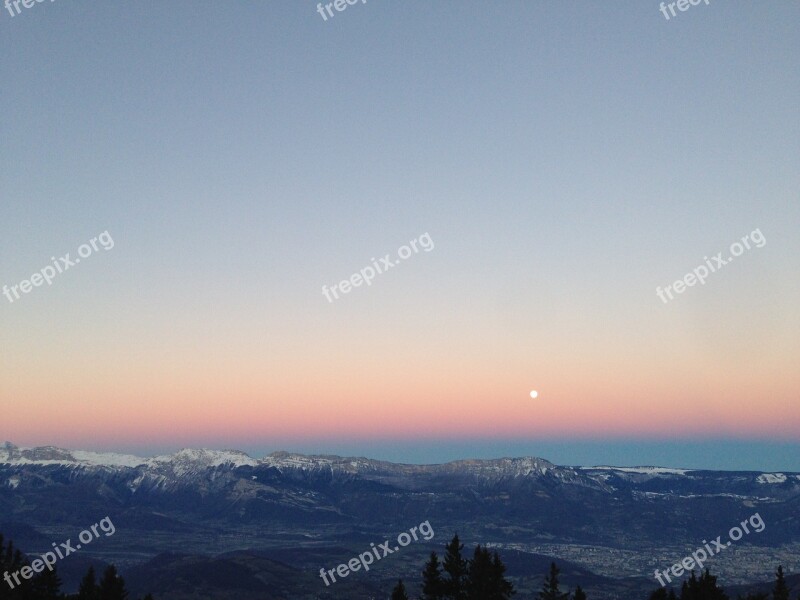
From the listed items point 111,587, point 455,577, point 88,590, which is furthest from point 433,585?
point 88,590

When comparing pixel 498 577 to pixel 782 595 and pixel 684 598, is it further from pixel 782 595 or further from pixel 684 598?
pixel 782 595

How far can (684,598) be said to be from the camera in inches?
3588

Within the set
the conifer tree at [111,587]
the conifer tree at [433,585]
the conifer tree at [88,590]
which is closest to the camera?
the conifer tree at [433,585]

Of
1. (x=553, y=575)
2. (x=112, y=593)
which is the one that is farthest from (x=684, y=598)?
(x=112, y=593)

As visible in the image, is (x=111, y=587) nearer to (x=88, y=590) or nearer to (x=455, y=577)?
(x=88, y=590)

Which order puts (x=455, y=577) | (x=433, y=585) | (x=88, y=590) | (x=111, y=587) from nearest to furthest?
(x=433, y=585) → (x=455, y=577) → (x=88, y=590) → (x=111, y=587)

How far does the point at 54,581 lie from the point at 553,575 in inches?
2960

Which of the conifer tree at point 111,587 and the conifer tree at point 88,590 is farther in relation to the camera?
the conifer tree at point 111,587

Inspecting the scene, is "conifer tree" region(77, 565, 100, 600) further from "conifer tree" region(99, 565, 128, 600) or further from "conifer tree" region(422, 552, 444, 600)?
"conifer tree" region(422, 552, 444, 600)

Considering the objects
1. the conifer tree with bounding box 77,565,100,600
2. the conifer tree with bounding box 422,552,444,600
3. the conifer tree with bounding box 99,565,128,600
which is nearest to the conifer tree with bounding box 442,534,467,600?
the conifer tree with bounding box 422,552,444,600

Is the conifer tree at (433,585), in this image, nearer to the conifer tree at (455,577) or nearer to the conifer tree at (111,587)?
the conifer tree at (455,577)

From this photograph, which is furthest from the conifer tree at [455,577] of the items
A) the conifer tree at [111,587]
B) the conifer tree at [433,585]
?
the conifer tree at [111,587]

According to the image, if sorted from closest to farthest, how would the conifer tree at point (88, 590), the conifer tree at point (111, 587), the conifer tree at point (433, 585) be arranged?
the conifer tree at point (433, 585)
the conifer tree at point (88, 590)
the conifer tree at point (111, 587)

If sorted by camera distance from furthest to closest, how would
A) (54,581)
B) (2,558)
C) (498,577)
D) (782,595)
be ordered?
1. (2,558)
2. (54,581)
3. (782,595)
4. (498,577)
